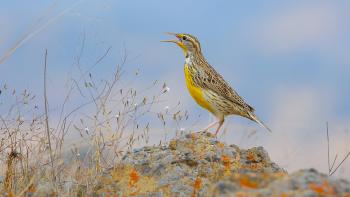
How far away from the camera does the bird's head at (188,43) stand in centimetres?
869

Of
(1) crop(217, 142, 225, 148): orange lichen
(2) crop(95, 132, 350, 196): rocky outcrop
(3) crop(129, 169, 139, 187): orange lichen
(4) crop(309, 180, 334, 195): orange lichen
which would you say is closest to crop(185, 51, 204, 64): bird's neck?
(2) crop(95, 132, 350, 196): rocky outcrop

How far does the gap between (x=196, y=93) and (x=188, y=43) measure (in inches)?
37.7

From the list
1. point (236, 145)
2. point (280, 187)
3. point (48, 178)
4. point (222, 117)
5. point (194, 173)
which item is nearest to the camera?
point (280, 187)

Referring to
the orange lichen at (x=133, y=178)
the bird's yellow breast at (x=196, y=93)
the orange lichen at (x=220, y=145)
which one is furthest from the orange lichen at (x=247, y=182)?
the bird's yellow breast at (x=196, y=93)

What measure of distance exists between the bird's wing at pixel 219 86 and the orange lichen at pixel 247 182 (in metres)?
4.96

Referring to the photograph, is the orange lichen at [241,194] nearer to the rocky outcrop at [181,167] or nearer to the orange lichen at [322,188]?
the orange lichen at [322,188]

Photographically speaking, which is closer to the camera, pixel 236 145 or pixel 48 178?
pixel 236 145

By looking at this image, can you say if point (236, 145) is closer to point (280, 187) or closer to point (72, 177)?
point (72, 177)

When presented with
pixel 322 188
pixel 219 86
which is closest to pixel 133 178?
pixel 219 86

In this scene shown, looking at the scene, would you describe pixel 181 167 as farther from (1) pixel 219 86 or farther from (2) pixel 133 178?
(1) pixel 219 86

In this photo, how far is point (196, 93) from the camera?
8109 mm

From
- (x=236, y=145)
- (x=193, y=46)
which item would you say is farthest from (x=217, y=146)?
(x=193, y=46)

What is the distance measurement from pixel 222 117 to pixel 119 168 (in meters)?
2.46

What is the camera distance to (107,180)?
19.1 feet
